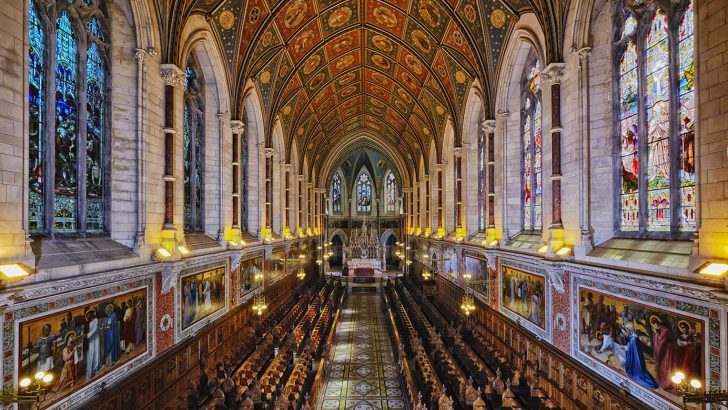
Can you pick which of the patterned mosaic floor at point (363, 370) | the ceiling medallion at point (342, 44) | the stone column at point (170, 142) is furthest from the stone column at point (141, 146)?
the ceiling medallion at point (342, 44)

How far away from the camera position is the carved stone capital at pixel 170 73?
1121cm

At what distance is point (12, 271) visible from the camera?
18.8 ft

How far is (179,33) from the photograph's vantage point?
11664 mm

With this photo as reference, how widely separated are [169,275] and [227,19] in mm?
10059

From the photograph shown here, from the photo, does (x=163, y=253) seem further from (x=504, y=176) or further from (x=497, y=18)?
(x=497, y=18)

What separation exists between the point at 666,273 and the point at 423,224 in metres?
29.1

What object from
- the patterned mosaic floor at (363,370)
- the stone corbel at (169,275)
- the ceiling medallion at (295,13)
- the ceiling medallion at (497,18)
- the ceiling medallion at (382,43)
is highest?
the ceiling medallion at (382,43)

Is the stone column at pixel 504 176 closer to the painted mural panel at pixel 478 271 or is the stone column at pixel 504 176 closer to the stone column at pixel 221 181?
the painted mural panel at pixel 478 271

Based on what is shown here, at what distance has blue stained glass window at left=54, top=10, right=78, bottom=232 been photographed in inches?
328

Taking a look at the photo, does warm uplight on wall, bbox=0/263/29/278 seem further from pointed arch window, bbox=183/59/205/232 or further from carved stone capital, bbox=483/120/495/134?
carved stone capital, bbox=483/120/495/134

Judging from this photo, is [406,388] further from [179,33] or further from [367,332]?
[179,33]

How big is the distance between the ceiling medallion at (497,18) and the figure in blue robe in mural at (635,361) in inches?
449

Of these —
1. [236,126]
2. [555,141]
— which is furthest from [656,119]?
[236,126]

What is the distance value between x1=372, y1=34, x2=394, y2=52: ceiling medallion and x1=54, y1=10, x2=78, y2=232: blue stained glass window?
17427 mm
